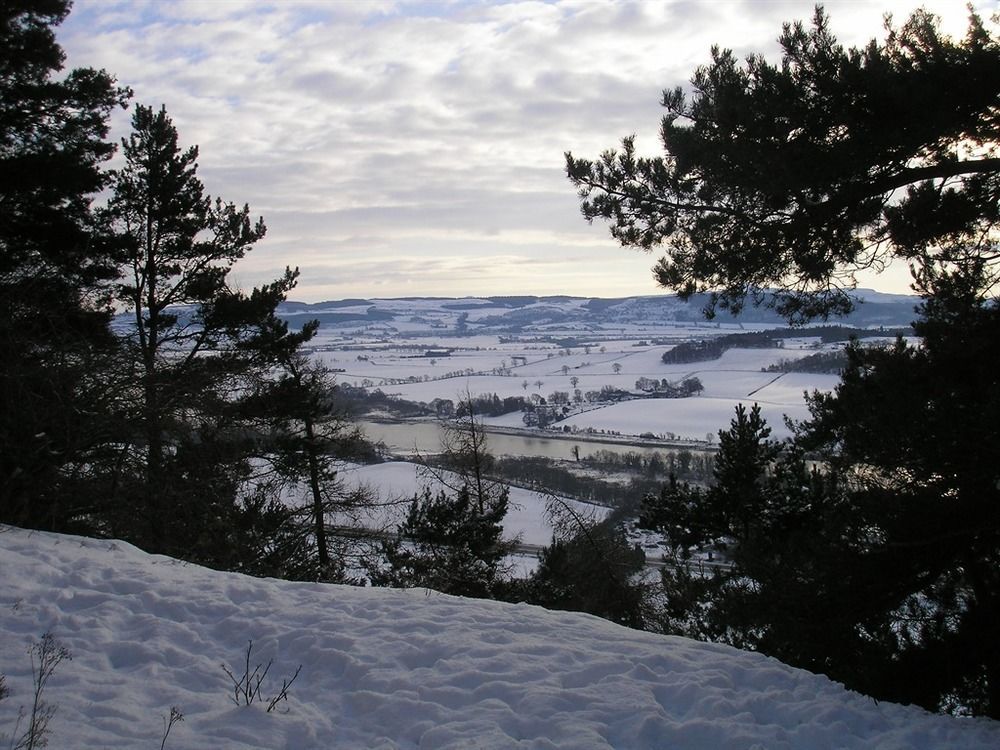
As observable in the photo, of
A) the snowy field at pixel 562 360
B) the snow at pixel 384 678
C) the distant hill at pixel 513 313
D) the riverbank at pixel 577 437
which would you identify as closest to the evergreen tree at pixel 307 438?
the snowy field at pixel 562 360

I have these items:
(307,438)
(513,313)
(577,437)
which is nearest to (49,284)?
(307,438)

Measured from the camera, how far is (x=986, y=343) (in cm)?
485

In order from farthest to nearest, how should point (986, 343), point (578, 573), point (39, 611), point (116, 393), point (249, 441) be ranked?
point (578, 573), point (249, 441), point (116, 393), point (986, 343), point (39, 611)

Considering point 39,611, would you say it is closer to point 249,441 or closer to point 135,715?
point 135,715

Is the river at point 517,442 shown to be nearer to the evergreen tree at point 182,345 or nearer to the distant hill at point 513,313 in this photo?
the evergreen tree at point 182,345

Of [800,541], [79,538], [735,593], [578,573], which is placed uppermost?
[79,538]

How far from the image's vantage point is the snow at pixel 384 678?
3.35m

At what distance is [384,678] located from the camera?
3.98 meters

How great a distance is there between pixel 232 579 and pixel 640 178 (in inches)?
195

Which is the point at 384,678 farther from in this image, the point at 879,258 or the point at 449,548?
the point at 449,548

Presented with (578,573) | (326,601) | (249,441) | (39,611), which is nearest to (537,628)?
(326,601)

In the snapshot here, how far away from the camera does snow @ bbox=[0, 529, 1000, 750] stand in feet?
11.0

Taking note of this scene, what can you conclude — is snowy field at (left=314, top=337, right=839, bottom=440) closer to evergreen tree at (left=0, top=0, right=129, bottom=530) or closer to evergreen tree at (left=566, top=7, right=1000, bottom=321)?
evergreen tree at (left=0, top=0, right=129, bottom=530)

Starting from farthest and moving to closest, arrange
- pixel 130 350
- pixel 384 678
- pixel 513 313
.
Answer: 1. pixel 513 313
2. pixel 130 350
3. pixel 384 678
